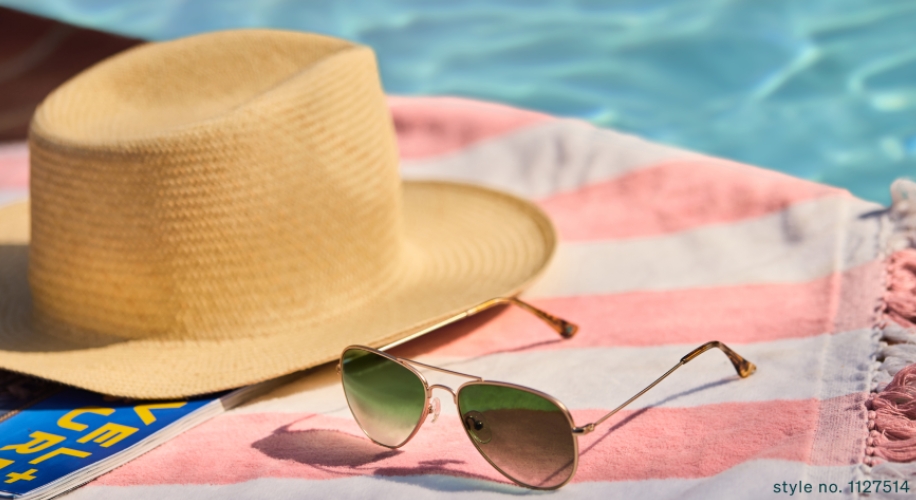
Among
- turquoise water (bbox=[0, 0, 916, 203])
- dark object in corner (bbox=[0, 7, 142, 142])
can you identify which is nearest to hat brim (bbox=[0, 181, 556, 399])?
turquoise water (bbox=[0, 0, 916, 203])

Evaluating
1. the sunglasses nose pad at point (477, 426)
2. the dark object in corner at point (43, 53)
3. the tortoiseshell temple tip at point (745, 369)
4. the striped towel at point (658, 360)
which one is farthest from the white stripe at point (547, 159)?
the dark object in corner at point (43, 53)

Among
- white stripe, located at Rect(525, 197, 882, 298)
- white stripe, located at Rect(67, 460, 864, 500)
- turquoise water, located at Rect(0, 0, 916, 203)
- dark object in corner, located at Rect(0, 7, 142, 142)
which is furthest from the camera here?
dark object in corner, located at Rect(0, 7, 142, 142)

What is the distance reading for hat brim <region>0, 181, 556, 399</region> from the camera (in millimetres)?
1140

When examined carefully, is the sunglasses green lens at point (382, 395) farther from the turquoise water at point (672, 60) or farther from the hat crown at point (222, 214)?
the turquoise water at point (672, 60)

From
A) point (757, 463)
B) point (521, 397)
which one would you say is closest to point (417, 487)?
point (521, 397)

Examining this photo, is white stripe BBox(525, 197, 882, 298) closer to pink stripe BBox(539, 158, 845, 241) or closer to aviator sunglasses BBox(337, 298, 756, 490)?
pink stripe BBox(539, 158, 845, 241)

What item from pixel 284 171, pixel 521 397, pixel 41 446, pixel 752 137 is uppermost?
pixel 752 137

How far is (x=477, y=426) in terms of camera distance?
0.94 m

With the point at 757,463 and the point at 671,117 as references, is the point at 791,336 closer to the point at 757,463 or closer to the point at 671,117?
the point at 757,463

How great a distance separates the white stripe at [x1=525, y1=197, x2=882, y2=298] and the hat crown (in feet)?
1.29

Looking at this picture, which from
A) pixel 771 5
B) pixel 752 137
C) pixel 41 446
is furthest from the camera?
pixel 771 5

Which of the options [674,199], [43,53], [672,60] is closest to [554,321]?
[674,199]

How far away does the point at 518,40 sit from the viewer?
2986 millimetres

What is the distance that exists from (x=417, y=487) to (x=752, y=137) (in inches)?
70.6
